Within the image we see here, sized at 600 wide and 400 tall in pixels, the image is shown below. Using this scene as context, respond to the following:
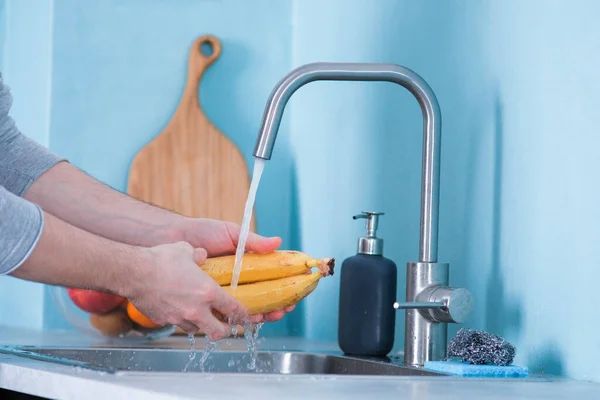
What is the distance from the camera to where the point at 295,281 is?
1.22m

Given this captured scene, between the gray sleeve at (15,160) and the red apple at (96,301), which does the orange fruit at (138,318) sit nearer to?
the red apple at (96,301)

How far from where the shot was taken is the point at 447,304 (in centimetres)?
120

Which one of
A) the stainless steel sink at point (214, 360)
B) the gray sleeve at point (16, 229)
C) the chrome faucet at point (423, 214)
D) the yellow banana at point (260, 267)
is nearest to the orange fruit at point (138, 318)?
the stainless steel sink at point (214, 360)

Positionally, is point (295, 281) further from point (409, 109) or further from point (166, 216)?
point (409, 109)

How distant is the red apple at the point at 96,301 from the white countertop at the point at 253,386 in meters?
0.49

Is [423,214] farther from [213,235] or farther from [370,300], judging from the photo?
[213,235]

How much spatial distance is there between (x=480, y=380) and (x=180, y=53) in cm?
108

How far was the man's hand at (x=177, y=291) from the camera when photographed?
1069mm

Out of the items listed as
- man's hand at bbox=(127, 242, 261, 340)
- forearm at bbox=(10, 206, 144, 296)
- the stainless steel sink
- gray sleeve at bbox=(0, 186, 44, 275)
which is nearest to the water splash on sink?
the stainless steel sink

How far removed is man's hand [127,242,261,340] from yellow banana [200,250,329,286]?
0.08 metres

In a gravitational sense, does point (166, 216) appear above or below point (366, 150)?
below

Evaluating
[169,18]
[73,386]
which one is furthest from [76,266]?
[169,18]

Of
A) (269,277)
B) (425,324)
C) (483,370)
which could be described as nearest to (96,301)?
(269,277)

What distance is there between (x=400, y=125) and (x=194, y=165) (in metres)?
0.49
